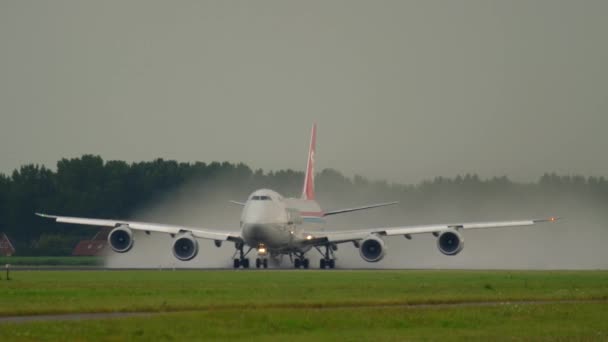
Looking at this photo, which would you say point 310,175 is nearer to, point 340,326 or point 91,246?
point 91,246

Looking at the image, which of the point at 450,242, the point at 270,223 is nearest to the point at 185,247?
the point at 270,223

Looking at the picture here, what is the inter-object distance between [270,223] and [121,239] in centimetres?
1051

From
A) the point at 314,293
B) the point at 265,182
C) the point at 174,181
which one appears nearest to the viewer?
the point at 314,293

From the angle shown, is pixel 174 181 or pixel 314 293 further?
pixel 174 181

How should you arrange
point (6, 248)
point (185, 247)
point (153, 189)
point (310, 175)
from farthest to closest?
point (153, 189), point (6, 248), point (310, 175), point (185, 247)

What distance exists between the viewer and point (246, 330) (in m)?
29.9

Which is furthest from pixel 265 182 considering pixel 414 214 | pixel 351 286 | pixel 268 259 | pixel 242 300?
pixel 242 300

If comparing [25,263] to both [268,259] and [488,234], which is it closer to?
[268,259]

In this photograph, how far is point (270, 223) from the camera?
76188 millimetres

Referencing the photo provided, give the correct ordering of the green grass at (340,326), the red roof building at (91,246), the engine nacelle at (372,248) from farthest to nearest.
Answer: the red roof building at (91,246), the engine nacelle at (372,248), the green grass at (340,326)

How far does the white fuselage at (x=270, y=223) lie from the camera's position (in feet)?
250

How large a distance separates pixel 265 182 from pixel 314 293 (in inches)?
3458

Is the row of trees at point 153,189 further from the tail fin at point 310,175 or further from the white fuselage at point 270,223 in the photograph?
the white fuselage at point 270,223

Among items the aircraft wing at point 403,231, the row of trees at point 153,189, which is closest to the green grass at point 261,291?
the aircraft wing at point 403,231
